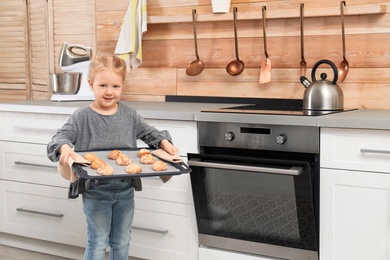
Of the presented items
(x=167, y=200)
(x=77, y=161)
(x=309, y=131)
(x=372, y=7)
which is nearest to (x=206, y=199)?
(x=167, y=200)

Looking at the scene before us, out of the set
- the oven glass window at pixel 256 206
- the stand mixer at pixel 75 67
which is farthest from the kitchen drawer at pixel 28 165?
the oven glass window at pixel 256 206

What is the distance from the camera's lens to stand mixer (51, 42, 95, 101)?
333 centimetres

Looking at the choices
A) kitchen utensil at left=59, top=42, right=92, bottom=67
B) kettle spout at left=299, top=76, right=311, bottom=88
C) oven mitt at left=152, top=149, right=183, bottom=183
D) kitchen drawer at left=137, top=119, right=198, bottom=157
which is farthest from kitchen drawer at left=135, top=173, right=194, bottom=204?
kitchen utensil at left=59, top=42, right=92, bottom=67

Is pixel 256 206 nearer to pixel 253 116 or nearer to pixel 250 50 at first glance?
pixel 253 116

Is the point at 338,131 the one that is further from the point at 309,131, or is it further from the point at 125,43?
the point at 125,43

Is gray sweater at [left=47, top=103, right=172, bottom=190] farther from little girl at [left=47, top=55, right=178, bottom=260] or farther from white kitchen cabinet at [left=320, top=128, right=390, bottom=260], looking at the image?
white kitchen cabinet at [left=320, top=128, right=390, bottom=260]

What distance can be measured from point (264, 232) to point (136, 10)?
143 cm

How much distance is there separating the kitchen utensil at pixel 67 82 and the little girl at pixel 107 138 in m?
1.16

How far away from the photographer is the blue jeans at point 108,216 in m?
2.19

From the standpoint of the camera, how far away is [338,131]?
2297 millimetres

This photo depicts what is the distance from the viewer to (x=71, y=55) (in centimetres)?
338

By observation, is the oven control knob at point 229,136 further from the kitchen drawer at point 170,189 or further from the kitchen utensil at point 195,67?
the kitchen utensil at point 195,67

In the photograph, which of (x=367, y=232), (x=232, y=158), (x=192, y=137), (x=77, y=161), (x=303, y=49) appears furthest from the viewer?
(x=303, y=49)

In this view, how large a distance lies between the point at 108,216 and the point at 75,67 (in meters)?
1.35
